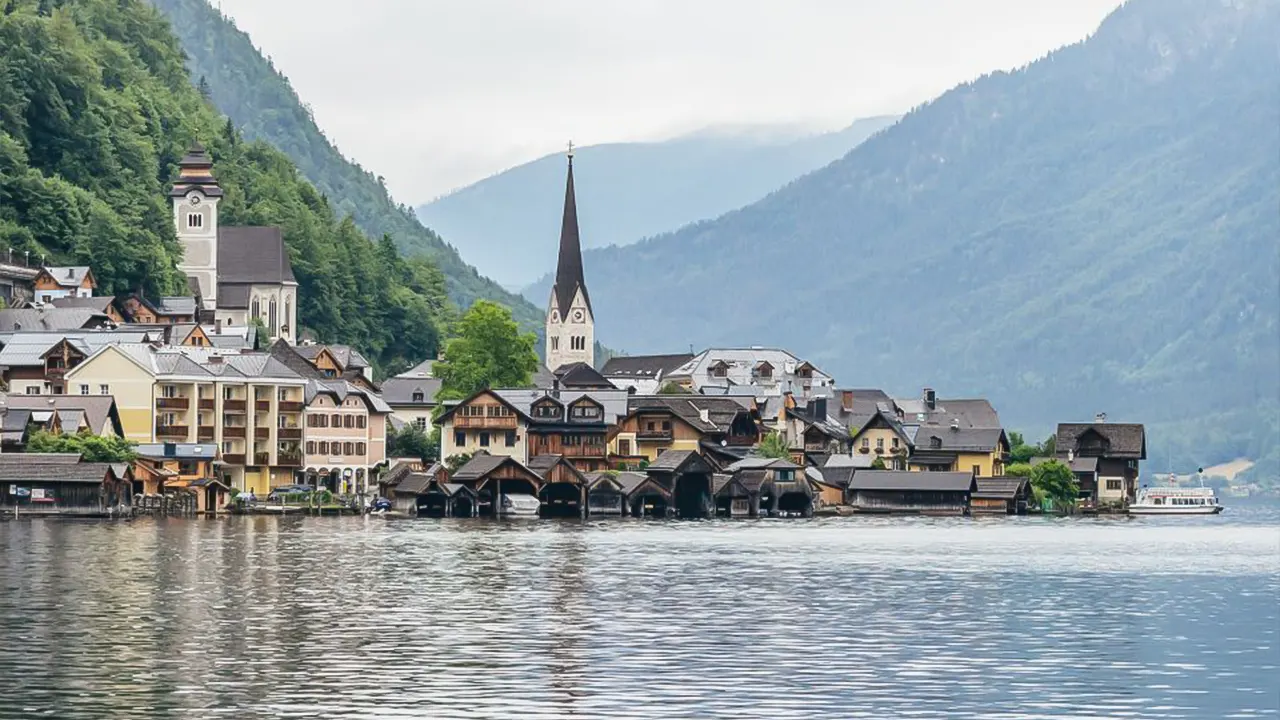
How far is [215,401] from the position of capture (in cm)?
13250

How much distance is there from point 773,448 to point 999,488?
1699cm

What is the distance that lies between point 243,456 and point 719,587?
71.5 m

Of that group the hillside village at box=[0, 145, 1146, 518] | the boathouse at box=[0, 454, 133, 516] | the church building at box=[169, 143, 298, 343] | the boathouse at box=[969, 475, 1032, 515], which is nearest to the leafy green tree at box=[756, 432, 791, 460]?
the hillside village at box=[0, 145, 1146, 518]

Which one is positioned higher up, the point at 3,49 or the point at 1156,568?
the point at 3,49

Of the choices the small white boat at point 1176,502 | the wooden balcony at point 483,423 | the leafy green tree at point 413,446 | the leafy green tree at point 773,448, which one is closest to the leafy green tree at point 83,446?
the wooden balcony at point 483,423

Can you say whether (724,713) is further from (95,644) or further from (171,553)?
(171,553)

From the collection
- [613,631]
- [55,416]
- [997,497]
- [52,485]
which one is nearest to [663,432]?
[997,497]

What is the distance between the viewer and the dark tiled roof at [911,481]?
6171 inches

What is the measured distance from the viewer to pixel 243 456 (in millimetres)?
134250

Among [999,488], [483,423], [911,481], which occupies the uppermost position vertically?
[483,423]

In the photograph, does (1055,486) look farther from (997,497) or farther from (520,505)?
(520,505)

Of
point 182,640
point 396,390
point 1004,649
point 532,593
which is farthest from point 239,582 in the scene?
point 396,390

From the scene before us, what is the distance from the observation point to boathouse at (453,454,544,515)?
130375 millimetres

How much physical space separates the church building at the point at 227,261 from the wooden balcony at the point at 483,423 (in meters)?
51.1
